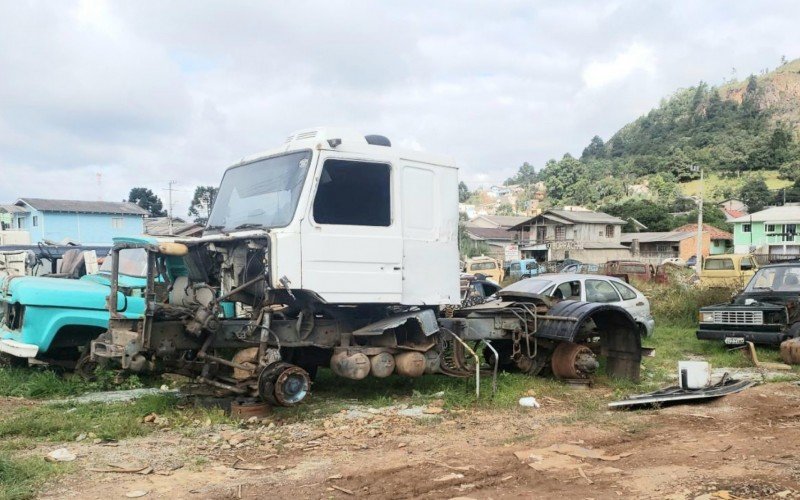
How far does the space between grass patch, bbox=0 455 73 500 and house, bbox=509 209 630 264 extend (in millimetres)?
52285

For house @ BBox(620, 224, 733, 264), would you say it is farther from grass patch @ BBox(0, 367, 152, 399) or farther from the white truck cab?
grass patch @ BBox(0, 367, 152, 399)

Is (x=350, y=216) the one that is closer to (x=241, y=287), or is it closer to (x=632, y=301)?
(x=241, y=287)

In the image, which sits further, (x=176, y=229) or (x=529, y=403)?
(x=176, y=229)

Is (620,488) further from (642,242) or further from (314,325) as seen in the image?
(642,242)

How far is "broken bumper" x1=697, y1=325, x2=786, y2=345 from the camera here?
11422 mm

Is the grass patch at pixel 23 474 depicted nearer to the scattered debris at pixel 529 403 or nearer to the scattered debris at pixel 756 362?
the scattered debris at pixel 529 403

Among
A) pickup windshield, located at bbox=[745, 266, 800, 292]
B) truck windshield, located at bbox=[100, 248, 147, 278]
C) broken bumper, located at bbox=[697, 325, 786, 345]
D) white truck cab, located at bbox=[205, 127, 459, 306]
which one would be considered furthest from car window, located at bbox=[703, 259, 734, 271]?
truck windshield, located at bbox=[100, 248, 147, 278]

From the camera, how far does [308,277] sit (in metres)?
6.54

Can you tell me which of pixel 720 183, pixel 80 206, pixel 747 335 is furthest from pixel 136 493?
pixel 720 183

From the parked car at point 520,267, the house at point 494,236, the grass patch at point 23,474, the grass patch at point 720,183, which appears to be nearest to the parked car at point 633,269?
the parked car at point 520,267

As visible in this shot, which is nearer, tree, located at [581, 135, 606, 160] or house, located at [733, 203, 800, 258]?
house, located at [733, 203, 800, 258]

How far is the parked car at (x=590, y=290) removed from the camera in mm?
11852

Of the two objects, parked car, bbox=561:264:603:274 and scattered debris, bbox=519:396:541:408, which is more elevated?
parked car, bbox=561:264:603:274

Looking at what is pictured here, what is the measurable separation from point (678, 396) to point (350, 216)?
4.11 m
